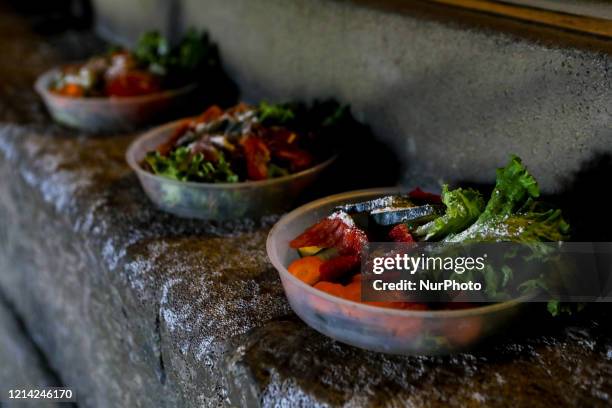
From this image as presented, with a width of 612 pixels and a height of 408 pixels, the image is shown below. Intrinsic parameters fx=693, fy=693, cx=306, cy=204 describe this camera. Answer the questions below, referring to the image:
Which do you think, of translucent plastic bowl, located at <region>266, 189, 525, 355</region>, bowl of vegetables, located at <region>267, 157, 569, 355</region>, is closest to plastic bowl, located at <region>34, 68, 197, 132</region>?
bowl of vegetables, located at <region>267, 157, 569, 355</region>

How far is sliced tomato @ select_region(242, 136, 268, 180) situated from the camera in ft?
8.30

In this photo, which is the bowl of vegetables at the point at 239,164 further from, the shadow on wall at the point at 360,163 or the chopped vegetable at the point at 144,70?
the chopped vegetable at the point at 144,70

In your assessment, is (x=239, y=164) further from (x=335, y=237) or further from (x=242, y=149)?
(x=335, y=237)

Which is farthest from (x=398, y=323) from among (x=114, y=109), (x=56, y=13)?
(x=56, y=13)

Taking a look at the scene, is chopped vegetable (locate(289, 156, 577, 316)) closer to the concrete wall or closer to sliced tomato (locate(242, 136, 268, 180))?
the concrete wall

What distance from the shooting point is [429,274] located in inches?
69.2

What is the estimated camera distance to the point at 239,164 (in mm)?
A: 2555

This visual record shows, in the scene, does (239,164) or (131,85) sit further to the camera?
(131,85)

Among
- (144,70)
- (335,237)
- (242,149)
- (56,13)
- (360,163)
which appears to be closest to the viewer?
(335,237)

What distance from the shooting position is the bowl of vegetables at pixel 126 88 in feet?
11.3

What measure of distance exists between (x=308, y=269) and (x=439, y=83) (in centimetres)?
96

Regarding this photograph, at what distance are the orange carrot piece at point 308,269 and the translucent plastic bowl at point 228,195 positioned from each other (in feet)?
1.91

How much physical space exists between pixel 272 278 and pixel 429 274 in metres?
0.60

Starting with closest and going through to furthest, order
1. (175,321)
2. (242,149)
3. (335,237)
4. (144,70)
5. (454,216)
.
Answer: (454,216)
(335,237)
(175,321)
(242,149)
(144,70)
